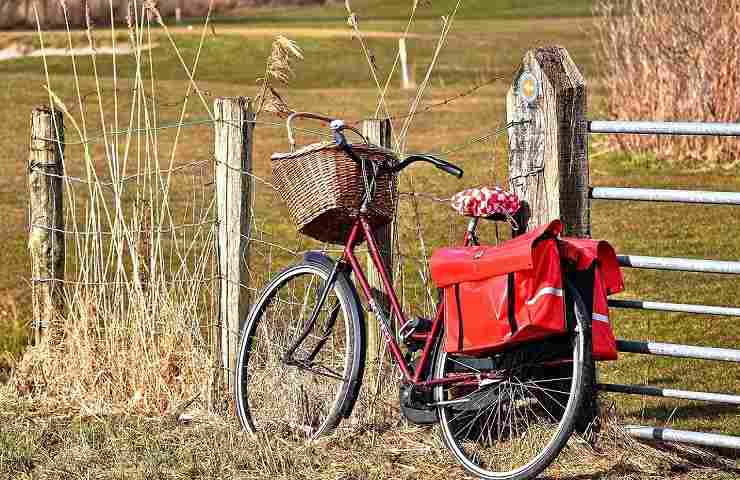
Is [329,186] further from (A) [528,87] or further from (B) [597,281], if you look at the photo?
(B) [597,281]

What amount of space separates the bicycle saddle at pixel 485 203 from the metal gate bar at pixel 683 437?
3.56ft

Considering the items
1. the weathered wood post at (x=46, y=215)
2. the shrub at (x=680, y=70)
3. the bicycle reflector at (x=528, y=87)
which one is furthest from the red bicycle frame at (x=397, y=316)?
the shrub at (x=680, y=70)

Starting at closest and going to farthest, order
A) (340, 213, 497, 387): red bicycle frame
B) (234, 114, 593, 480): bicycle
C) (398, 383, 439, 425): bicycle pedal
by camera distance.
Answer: (234, 114, 593, 480): bicycle, (340, 213, 497, 387): red bicycle frame, (398, 383, 439, 425): bicycle pedal

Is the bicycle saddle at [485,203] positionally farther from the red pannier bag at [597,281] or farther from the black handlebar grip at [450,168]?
the red pannier bag at [597,281]

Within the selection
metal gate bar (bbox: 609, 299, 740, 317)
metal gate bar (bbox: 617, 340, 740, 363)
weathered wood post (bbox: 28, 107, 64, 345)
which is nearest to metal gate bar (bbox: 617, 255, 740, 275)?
metal gate bar (bbox: 609, 299, 740, 317)

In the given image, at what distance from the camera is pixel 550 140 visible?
5289 mm

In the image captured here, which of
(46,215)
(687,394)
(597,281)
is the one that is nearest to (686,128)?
(597,281)


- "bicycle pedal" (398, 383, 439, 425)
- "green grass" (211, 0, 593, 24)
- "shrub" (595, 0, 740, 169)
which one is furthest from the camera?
"green grass" (211, 0, 593, 24)

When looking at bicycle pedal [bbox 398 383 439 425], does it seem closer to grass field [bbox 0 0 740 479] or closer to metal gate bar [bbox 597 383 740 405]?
grass field [bbox 0 0 740 479]

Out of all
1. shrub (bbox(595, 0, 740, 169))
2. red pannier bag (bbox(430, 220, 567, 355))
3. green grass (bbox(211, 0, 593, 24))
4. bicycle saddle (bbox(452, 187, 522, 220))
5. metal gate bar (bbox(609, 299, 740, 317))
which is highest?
green grass (bbox(211, 0, 593, 24))

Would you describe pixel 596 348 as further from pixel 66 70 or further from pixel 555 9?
pixel 555 9

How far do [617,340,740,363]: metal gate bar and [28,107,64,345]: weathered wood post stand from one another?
9.65ft

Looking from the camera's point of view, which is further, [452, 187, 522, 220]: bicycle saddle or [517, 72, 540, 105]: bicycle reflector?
[517, 72, 540, 105]: bicycle reflector

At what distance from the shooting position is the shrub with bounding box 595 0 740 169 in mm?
14977
